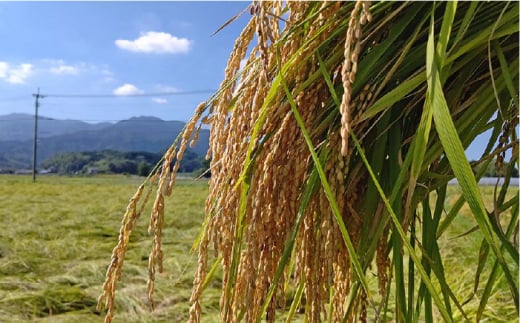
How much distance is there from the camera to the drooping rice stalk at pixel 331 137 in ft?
2.34

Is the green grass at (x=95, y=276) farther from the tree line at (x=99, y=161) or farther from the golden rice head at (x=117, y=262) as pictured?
the tree line at (x=99, y=161)

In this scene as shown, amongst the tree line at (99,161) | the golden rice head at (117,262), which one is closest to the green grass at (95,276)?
the golden rice head at (117,262)

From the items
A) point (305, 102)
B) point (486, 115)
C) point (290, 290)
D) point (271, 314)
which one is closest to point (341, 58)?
point (305, 102)

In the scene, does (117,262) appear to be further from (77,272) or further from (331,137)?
(77,272)

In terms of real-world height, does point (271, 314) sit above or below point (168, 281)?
above

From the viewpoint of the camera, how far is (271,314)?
0.81 metres

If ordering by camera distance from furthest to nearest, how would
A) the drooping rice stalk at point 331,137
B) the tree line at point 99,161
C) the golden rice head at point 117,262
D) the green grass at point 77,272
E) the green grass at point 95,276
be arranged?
the tree line at point 99,161 → the green grass at point 77,272 → the green grass at point 95,276 → the golden rice head at point 117,262 → the drooping rice stalk at point 331,137

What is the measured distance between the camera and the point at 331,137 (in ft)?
2.44

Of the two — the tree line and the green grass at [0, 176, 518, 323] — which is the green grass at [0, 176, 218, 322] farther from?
the tree line

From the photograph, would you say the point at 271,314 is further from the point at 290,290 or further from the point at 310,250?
the point at 290,290

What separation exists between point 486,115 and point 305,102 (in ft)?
0.93

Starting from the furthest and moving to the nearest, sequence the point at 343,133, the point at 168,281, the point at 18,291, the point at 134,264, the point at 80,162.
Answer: the point at 80,162
the point at 134,264
the point at 168,281
the point at 18,291
the point at 343,133

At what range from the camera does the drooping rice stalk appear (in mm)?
712

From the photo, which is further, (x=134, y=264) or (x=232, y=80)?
(x=134, y=264)
